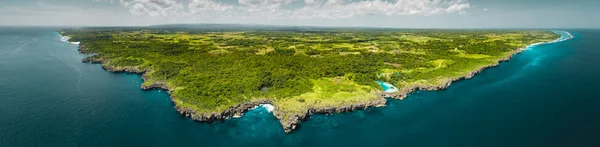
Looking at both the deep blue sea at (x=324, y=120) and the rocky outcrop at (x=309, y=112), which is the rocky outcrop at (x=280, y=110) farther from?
the deep blue sea at (x=324, y=120)

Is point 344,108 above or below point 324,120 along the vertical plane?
above

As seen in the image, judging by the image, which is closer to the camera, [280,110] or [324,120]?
[324,120]

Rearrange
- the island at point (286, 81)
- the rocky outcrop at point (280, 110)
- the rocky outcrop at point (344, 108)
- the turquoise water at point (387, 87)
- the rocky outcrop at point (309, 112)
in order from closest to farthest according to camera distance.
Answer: the rocky outcrop at point (309, 112), the rocky outcrop at point (344, 108), the rocky outcrop at point (280, 110), the island at point (286, 81), the turquoise water at point (387, 87)

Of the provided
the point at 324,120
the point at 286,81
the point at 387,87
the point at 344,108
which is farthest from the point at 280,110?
the point at 387,87

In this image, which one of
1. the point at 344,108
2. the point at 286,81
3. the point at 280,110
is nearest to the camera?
the point at 280,110

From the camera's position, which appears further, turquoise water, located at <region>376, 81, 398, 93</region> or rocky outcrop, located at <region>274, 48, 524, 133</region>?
turquoise water, located at <region>376, 81, 398, 93</region>

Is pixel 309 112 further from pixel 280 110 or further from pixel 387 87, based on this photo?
pixel 387 87

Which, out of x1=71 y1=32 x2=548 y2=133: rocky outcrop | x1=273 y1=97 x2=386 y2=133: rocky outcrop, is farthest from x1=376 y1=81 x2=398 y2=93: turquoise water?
x1=273 y1=97 x2=386 y2=133: rocky outcrop

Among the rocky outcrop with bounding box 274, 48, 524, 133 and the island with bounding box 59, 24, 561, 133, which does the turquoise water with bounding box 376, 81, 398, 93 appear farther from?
the rocky outcrop with bounding box 274, 48, 524, 133

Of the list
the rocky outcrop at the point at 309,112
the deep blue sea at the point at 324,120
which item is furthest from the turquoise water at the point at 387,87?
the rocky outcrop at the point at 309,112
